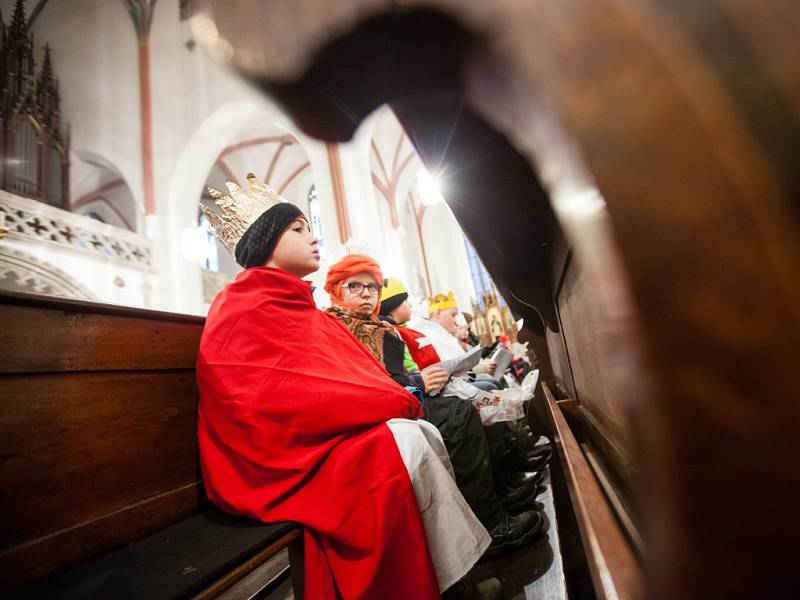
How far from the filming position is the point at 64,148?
6.40m

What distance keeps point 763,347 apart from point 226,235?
189cm

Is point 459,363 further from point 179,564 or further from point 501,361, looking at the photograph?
point 179,564

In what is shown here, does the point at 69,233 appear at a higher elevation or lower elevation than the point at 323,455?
higher

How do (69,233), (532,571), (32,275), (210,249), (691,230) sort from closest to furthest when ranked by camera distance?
(691,230)
(532,571)
(32,275)
(69,233)
(210,249)

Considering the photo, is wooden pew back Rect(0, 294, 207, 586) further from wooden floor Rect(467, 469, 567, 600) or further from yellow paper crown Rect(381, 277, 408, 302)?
yellow paper crown Rect(381, 277, 408, 302)

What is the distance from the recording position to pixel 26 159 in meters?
5.86

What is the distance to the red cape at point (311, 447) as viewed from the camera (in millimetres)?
770

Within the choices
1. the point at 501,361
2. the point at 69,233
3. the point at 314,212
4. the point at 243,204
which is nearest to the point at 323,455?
the point at 243,204

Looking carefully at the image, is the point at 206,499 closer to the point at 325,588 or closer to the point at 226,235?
the point at 325,588

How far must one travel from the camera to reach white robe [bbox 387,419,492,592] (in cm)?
85

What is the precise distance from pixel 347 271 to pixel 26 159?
7.42 m

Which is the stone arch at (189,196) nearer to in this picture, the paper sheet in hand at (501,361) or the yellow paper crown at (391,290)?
the yellow paper crown at (391,290)

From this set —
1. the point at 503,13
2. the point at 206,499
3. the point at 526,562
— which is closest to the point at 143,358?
the point at 206,499

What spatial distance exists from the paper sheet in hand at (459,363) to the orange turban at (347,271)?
0.51 metres
